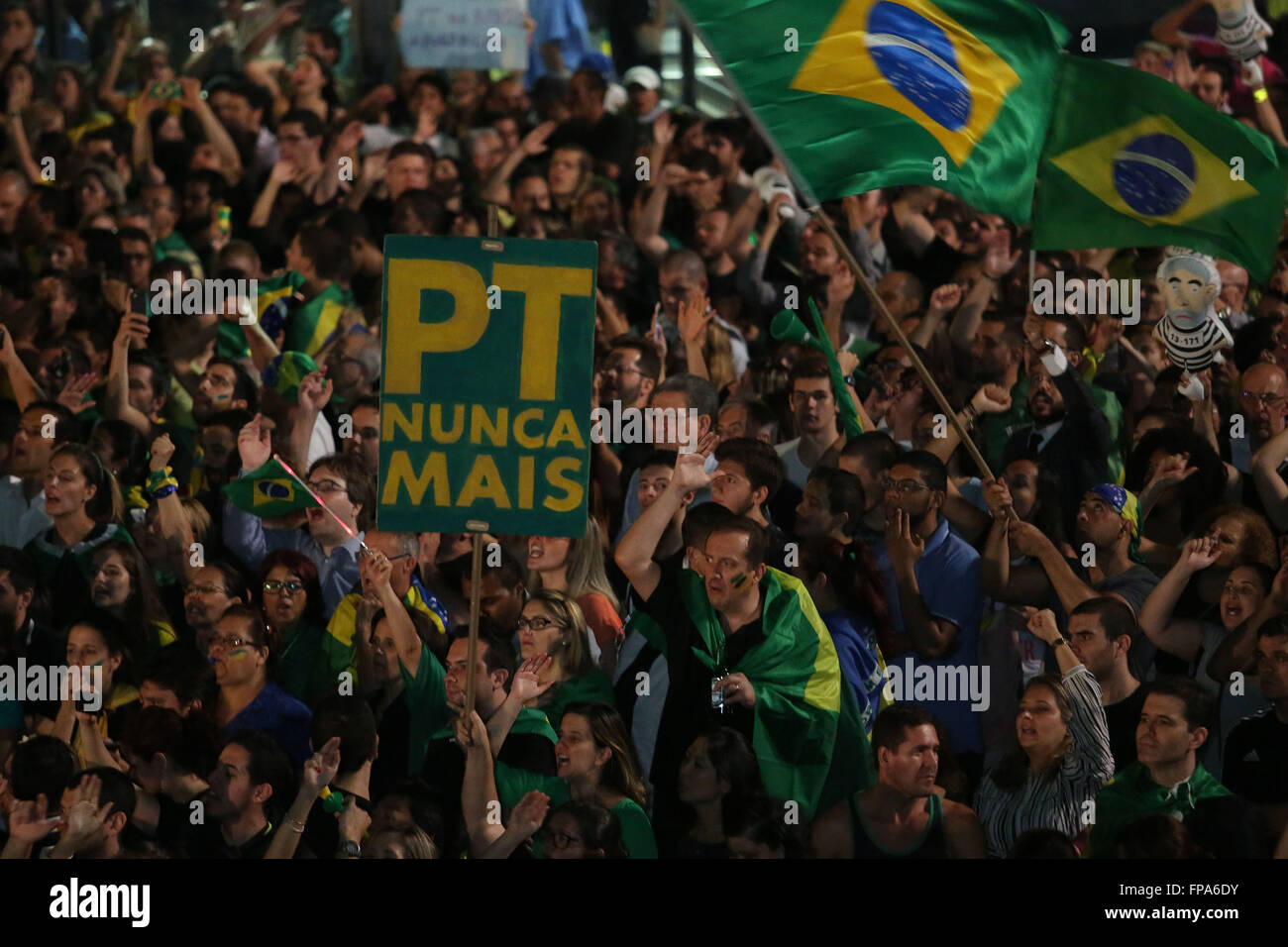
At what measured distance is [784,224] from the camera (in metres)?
10.0

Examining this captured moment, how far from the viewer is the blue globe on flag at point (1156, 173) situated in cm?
676

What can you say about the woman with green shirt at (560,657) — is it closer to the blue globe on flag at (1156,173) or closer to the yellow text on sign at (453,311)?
the yellow text on sign at (453,311)

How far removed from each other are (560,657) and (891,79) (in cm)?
204

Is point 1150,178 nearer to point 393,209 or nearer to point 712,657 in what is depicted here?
point 712,657

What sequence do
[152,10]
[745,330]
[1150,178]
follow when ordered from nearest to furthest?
[1150,178] < [745,330] < [152,10]

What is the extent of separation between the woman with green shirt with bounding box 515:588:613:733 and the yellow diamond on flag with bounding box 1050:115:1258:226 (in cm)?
211

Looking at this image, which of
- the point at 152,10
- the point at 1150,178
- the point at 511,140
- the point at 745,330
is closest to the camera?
the point at 1150,178

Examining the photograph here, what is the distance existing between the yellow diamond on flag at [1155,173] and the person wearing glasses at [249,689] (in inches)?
115

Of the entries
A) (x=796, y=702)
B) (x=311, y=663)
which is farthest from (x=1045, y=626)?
(x=311, y=663)

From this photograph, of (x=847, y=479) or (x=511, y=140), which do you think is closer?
(x=847, y=479)

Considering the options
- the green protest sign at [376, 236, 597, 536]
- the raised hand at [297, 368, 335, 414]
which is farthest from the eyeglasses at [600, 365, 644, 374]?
the green protest sign at [376, 236, 597, 536]

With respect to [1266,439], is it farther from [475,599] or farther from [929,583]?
[475,599]
